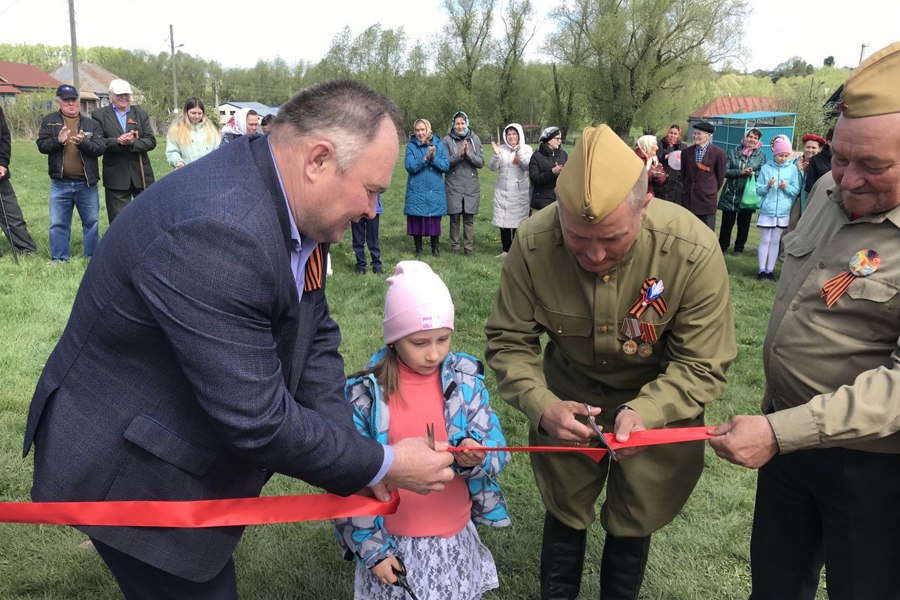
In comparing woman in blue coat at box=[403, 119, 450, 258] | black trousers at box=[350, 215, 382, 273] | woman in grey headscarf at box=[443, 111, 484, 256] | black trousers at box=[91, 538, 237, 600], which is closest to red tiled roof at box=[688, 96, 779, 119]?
woman in grey headscarf at box=[443, 111, 484, 256]

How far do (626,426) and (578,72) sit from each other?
48527mm

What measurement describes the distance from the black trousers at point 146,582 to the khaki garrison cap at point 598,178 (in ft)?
5.60

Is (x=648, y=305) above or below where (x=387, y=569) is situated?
above

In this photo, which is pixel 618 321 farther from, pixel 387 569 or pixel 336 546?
pixel 336 546

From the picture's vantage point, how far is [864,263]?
223 centimetres

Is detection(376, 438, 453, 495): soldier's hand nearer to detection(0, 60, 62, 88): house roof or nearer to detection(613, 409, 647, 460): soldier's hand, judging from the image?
detection(613, 409, 647, 460): soldier's hand

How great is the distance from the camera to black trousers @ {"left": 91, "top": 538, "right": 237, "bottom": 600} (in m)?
2.06

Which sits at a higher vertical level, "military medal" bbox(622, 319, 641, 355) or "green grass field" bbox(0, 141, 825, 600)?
"military medal" bbox(622, 319, 641, 355)

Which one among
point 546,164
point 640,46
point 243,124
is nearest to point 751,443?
point 546,164

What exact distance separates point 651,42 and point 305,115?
47.3m

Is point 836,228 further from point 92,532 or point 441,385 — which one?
point 92,532

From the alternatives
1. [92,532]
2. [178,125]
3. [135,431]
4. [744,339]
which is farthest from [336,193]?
[178,125]

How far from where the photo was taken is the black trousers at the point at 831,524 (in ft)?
7.68

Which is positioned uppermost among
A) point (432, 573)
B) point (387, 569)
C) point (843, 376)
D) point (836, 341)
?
point (836, 341)
